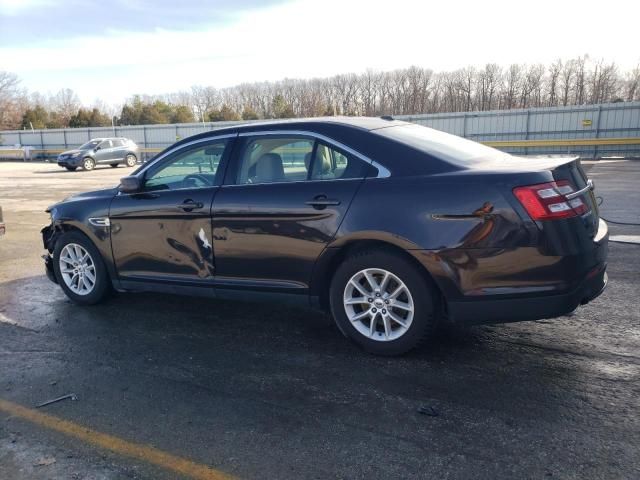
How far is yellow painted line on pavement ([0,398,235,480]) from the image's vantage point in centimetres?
273

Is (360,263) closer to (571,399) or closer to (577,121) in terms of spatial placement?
(571,399)

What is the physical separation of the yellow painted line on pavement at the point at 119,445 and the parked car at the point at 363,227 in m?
1.65

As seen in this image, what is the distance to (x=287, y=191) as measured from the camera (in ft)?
13.8

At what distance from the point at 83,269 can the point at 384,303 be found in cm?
322

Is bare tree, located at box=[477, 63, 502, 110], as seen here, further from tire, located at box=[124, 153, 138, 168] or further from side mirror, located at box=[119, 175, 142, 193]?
side mirror, located at box=[119, 175, 142, 193]

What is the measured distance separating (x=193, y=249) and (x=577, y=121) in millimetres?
27545

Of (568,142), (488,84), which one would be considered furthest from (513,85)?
(568,142)

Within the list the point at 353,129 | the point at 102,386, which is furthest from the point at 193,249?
the point at 353,129

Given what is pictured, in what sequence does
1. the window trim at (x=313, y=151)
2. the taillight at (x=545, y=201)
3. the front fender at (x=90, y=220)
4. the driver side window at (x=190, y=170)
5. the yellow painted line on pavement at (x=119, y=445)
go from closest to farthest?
the yellow painted line on pavement at (x=119, y=445), the taillight at (x=545, y=201), the window trim at (x=313, y=151), the driver side window at (x=190, y=170), the front fender at (x=90, y=220)

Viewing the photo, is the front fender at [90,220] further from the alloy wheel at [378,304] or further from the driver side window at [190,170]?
the alloy wheel at [378,304]

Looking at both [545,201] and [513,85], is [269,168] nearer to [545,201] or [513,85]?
[545,201]

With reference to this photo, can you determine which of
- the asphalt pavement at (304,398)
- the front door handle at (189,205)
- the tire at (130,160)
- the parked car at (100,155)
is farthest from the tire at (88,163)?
the front door handle at (189,205)

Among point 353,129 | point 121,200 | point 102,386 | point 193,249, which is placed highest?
point 353,129

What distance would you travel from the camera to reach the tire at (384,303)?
3791 millimetres
